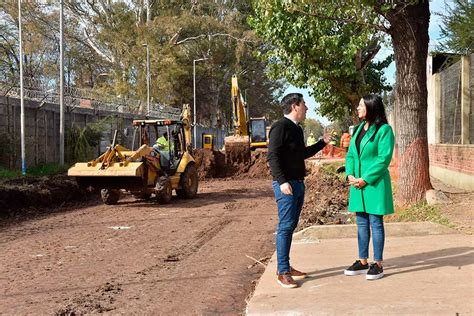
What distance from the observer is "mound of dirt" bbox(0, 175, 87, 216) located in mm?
13480

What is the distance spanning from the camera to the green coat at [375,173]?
5.38m

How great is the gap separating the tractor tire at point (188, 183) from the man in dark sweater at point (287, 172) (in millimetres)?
10398

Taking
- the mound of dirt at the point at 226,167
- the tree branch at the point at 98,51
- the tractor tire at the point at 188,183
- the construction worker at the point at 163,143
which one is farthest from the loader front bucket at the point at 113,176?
the tree branch at the point at 98,51

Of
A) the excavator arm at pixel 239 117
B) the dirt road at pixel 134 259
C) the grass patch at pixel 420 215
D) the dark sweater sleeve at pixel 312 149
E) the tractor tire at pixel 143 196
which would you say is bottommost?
the dirt road at pixel 134 259

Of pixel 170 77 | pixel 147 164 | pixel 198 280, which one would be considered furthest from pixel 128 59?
pixel 198 280

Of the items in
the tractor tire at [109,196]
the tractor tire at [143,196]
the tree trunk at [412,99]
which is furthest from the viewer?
the tractor tire at [143,196]

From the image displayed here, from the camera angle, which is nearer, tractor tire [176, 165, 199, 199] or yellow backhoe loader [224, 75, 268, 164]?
tractor tire [176, 165, 199, 199]

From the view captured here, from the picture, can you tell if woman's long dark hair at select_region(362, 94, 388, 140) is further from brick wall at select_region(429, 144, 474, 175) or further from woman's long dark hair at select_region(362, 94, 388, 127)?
brick wall at select_region(429, 144, 474, 175)

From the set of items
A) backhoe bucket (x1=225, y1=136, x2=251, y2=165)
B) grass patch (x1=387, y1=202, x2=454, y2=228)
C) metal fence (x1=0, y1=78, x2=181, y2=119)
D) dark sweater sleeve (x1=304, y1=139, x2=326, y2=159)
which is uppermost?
metal fence (x1=0, y1=78, x2=181, y2=119)

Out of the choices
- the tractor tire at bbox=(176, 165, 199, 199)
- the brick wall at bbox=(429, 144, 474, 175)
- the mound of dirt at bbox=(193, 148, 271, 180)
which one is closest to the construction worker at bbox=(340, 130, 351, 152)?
the brick wall at bbox=(429, 144, 474, 175)

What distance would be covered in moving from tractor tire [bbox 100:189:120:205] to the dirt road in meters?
0.65

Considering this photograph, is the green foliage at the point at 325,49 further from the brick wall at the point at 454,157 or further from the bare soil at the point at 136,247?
the bare soil at the point at 136,247

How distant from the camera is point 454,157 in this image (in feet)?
41.3

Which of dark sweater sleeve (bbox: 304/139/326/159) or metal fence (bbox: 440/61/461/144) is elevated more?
metal fence (bbox: 440/61/461/144)
